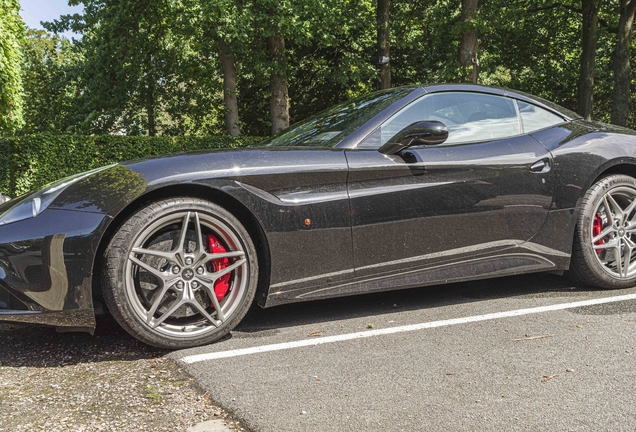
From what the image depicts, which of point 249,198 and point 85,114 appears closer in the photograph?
point 249,198

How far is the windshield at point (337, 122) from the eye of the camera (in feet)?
11.8

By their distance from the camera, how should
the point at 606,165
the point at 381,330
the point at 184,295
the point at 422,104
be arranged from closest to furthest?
1. the point at 184,295
2. the point at 381,330
3. the point at 422,104
4. the point at 606,165

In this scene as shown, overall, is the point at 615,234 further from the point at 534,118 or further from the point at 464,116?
the point at 464,116

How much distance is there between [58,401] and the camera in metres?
2.35

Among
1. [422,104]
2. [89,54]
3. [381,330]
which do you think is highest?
[89,54]

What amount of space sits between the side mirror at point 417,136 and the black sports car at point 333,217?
1cm

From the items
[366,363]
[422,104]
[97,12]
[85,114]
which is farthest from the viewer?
[85,114]

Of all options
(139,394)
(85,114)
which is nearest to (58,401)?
(139,394)

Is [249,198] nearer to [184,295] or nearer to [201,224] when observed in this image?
[201,224]

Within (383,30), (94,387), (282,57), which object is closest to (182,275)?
(94,387)

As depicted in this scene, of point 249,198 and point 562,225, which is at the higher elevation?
point 249,198

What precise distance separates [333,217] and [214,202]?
0.63 meters

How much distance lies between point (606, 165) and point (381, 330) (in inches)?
79.9

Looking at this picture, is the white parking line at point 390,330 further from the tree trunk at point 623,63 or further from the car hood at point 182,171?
the tree trunk at point 623,63
